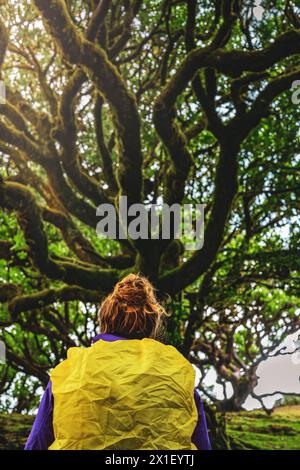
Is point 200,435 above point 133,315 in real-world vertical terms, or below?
below

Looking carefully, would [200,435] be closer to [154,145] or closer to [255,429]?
[154,145]

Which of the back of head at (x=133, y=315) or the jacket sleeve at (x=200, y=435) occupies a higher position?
the back of head at (x=133, y=315)

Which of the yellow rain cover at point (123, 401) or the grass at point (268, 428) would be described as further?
the grass at point (268, 428)

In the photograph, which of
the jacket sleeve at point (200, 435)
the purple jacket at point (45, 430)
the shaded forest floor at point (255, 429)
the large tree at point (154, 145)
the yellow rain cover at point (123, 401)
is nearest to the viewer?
the yellow rain cover at point (123, 401)

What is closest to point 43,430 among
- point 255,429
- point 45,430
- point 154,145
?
point 45,430

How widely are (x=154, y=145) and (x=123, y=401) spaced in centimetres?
1044

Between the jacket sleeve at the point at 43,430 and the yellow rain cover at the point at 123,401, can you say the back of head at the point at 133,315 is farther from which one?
the jacket sleeve at the point at 43,430

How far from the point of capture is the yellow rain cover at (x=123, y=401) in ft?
8.15

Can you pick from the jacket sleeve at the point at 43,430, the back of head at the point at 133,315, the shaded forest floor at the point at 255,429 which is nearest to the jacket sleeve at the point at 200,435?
the back of head at the point at 133,315

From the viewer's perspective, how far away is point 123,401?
251 cm

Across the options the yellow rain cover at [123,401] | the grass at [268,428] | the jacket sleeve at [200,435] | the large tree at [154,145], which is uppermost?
the large tree at [154,145]

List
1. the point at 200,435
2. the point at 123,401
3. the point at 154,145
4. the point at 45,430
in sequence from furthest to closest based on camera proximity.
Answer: the point at 154,145 → the point at 200,435 → the point at 45,430 → the point at 123,401

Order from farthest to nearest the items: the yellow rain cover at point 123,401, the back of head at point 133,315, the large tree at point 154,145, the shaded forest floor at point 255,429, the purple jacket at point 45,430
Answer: the shaded forest floor at point 255,429
the large tree at point 154,145
the back of head at point 133,315
the purple jacket at point 45,430
the yellow rain cover at point 123,401
